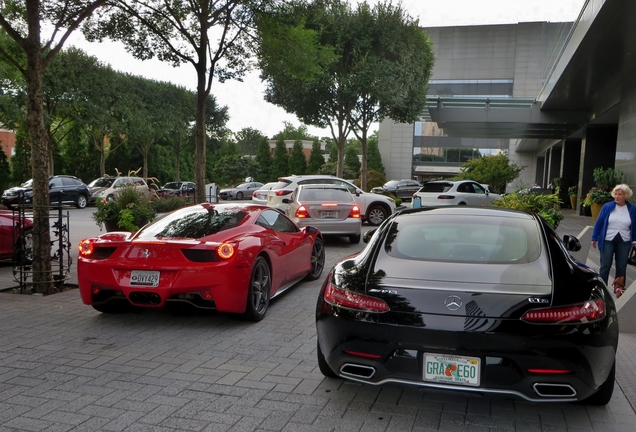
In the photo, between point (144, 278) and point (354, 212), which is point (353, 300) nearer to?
point (144, 278)

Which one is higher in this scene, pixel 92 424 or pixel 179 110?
pixel 179 110

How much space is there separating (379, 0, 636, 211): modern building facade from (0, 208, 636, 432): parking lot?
9.82 m

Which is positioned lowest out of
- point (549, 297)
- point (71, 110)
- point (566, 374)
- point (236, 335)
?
point (236, 335)

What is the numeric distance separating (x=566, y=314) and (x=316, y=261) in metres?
5.52

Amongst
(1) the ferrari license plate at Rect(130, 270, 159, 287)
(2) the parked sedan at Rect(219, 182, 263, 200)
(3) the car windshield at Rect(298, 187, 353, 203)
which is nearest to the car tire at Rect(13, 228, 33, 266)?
(1) the ferrari license plate at Rect(130, 270, 159, 287)

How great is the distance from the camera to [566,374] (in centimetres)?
312

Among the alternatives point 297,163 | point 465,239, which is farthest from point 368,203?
point 297,163

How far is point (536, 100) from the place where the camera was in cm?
2539

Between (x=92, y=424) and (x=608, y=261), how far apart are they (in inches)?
258

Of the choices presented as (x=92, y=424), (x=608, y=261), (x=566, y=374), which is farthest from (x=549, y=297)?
(x=608, y=261)

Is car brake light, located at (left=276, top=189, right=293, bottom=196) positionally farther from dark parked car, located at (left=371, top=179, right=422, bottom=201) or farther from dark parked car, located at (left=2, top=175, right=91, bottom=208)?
dark parked car, located at (left=371, top=179, right=422, bottom=201)

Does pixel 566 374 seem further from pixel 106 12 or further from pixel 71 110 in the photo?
pixel 71 110

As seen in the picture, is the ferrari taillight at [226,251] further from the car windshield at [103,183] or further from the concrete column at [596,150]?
the car windshield at [103,183]

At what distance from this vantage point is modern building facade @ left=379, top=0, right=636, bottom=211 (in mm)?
14586
